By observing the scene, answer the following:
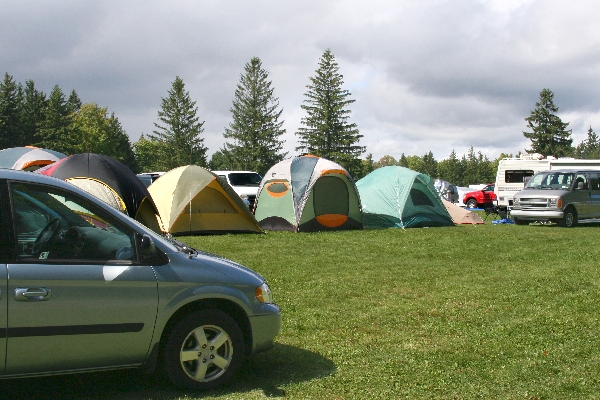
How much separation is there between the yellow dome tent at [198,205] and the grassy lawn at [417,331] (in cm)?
382

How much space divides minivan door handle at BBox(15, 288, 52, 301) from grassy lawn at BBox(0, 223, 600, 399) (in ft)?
3.19

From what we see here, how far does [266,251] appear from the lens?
1366 centimetres

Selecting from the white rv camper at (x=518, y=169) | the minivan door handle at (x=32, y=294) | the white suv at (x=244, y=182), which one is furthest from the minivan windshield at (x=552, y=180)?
the minivan door handle at (x=32, y=294)

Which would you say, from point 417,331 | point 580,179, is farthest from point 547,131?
point 417,331

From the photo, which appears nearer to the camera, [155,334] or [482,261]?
[155,334]

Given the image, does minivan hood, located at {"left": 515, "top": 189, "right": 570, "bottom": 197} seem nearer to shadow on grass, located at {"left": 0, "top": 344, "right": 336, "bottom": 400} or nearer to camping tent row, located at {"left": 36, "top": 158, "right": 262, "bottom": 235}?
camping tent row, located at {"left": 36, "top": 158, "right": 262, "bottom": 235}

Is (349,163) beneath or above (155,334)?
above

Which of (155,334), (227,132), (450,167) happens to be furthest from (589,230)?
(450,167)

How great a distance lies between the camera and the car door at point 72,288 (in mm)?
4246

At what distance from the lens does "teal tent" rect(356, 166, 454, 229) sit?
19859mm

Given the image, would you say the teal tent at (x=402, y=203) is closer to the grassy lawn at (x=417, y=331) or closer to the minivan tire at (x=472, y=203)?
the grassy lawn at (x=417, y=331)

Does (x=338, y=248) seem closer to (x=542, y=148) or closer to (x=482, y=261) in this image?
(x=482, y=261)

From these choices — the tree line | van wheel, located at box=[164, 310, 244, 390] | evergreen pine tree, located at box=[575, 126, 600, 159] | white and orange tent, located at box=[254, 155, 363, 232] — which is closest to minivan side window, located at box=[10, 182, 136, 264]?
van wheel, located at box=[164, 310, 244, 390]

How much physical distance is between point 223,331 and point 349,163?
2362 inches
